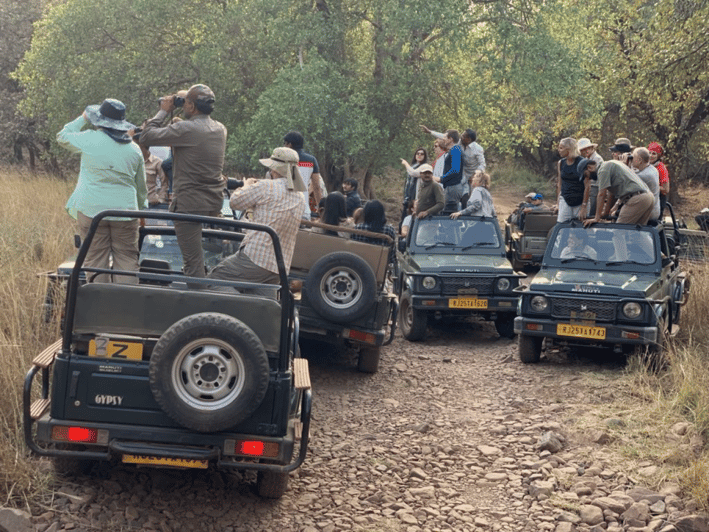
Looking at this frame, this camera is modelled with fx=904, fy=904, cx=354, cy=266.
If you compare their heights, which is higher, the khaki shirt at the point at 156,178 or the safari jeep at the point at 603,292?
the khaki shirt at the point at 156,178

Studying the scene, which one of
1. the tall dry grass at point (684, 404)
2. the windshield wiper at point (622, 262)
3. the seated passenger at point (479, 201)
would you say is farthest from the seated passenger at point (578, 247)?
the seated passenger at point (479, 201)

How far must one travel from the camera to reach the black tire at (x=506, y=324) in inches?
426

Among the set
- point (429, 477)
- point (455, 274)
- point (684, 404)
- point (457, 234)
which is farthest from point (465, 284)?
point (429, 477)

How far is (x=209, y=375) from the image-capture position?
15.1 ft

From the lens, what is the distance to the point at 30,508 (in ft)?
15.8

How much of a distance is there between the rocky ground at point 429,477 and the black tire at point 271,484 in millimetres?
79

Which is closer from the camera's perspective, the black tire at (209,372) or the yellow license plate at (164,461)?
the black tire at (209,372)

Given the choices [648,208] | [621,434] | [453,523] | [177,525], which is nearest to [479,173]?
[648,208]

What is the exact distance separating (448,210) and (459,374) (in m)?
4.01

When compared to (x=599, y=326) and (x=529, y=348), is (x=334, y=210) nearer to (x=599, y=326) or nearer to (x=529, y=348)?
(x=529, y=348)

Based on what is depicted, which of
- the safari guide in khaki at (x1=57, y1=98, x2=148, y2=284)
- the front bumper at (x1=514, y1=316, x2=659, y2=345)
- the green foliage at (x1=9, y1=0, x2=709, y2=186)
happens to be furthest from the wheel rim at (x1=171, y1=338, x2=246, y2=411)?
the green foliage at (x1=9, y1=0, x2=709, y2=186)

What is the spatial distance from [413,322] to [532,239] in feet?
20.1

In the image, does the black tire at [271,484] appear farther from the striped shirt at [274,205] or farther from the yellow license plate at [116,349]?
the striped shirt at [274,205]

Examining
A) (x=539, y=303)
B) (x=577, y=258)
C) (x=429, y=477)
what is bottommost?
(x=429, y=477)
